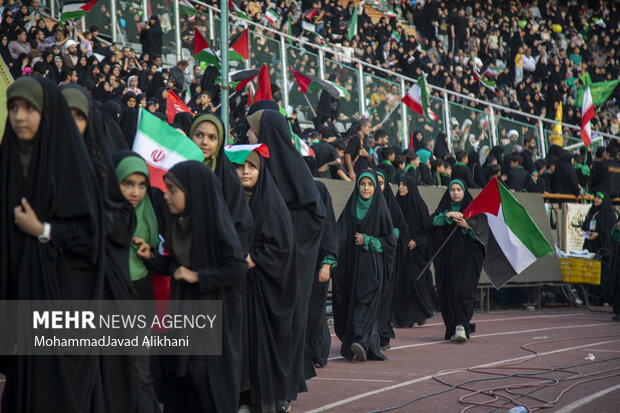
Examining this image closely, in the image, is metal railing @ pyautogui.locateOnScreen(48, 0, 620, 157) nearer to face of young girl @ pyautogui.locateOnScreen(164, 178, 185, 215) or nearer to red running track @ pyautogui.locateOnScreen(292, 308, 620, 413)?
red running track @ pyautogui.locateOnScreen(292, 308, 620, 413)

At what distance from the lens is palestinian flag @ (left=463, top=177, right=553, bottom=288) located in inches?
429

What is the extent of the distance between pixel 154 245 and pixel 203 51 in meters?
9.95

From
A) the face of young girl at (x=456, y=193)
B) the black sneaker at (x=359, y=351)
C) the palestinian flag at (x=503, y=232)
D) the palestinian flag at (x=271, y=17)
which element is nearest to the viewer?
the black sneaker at (x=359, y=351)

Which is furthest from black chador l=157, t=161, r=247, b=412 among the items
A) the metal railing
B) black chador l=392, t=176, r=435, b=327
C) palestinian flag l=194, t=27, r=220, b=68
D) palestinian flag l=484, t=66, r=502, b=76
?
palestinian flag l=484, t=66, r=502, b=76

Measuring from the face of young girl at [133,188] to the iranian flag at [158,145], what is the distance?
0.78m

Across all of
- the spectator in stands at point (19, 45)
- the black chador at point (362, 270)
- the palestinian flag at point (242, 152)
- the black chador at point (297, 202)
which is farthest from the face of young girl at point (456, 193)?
the spectator in stands at point (19, 45)

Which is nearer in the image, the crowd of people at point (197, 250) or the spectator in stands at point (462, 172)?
the crowd of people at point (197, 250)

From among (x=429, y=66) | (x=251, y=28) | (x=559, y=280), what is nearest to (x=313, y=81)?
(x=251, y=28)

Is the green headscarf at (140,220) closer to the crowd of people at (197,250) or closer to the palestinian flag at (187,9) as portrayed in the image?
the crowd of people at (197,250)

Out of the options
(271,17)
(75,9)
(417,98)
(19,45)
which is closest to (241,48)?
(75,9)

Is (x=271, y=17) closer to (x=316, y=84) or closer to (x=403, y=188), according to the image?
(x=316, y=84)

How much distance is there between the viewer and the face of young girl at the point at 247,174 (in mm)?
6078

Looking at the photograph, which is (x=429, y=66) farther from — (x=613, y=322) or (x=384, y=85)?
(x=613, y=322)

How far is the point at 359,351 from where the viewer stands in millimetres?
9195
